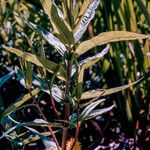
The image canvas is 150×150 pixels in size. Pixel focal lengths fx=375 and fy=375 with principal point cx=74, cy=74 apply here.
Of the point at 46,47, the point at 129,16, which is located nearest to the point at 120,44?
the point at 129,16

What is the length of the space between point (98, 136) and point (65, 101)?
0.63m

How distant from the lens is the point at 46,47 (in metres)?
1.26

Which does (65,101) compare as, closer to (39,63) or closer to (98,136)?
(39,63)

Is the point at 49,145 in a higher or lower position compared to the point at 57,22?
lower

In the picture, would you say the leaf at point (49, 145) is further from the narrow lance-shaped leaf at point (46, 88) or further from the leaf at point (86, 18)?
the leaf at point (86, 18)

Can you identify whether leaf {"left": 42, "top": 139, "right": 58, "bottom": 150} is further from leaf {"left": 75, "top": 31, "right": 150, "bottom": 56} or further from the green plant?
leaf {"left": 75, "top": 31, "right": 150, "bottom": 56}

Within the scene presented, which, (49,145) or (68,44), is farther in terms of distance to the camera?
(49,145)

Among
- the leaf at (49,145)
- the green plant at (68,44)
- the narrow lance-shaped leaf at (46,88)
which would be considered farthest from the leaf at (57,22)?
the leaf at (49,145)

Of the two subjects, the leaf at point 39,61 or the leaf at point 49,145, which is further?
the leaf at point 49,145

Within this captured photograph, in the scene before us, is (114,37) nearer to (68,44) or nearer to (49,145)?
(68,44)

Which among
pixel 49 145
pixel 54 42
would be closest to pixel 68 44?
pixel 54 42

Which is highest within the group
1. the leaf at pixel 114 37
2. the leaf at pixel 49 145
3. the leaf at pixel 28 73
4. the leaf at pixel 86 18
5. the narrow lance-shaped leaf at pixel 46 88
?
the leaf at pixel 86 18

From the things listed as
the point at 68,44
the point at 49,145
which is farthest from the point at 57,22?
the point at 49,145

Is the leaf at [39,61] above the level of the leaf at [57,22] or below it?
below
